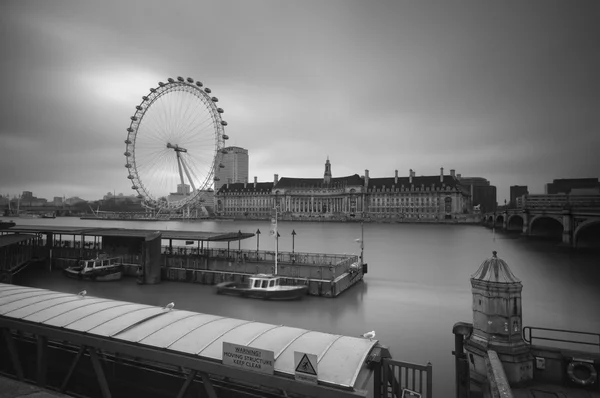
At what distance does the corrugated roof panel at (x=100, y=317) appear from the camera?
785 centimetres

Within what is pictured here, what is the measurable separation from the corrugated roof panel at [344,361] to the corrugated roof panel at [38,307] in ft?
22.4

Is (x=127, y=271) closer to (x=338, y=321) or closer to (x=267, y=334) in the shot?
(x=338, y=321)

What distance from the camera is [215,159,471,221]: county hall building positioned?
537 ft

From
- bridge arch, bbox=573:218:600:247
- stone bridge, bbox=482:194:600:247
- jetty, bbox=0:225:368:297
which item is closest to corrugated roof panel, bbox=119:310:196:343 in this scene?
jetty, bbox=0:225:368:297

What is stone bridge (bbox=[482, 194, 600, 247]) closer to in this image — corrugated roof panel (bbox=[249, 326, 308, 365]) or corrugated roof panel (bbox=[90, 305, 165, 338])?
corrugated roof panel (bbox=[249, 326, 308, 365])

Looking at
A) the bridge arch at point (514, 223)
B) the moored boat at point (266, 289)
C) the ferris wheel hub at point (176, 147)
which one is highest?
the ferris wheel hub at point (176, 147)

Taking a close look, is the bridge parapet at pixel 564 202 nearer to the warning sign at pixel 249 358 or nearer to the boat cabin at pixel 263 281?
the boat cabin at pixel 263 281

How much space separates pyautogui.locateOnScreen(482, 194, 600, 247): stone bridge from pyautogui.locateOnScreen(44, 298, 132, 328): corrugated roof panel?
6474 centimetres

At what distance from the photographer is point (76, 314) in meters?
8.35

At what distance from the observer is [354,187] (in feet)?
598

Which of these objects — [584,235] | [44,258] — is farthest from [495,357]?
[584,235]

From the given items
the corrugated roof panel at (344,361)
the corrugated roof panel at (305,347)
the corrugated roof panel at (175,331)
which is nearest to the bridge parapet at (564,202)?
the corrugated roof panel at (344,361)

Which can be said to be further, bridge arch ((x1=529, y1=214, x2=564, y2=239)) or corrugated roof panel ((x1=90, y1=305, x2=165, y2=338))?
bridge arch ((x1=529, y1=214, x2=564, y2=239))

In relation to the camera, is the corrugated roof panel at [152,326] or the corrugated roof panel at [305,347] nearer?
the corrugated roof panel at [305,347]
